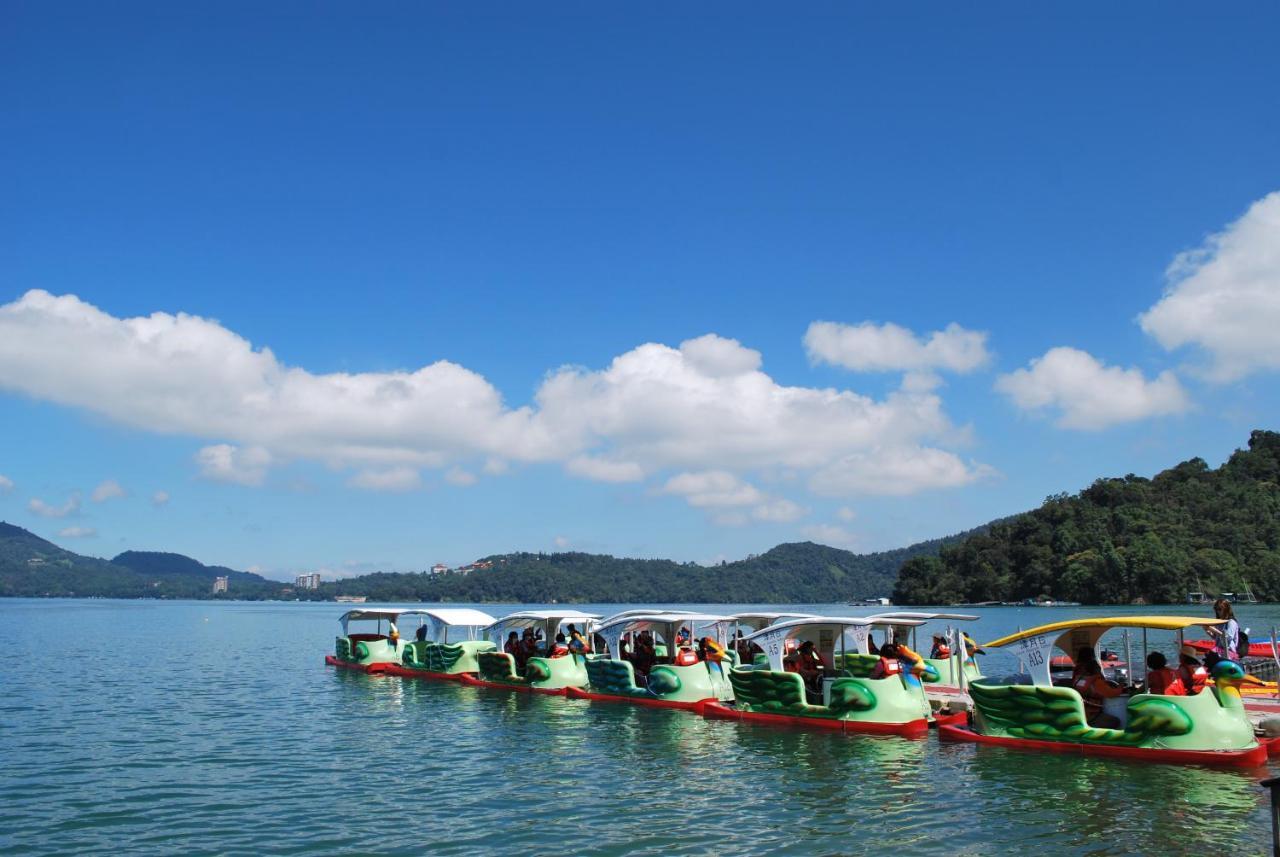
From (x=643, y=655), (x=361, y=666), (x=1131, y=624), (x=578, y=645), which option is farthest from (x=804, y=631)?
(x=361, y=666)

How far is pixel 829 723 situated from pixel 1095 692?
659 centimetres

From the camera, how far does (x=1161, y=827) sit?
51.3 feet

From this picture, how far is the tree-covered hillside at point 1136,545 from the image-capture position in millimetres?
135625

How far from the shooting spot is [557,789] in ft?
64.2

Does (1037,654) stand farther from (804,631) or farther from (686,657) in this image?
(686,657)

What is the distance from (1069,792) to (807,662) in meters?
10.0

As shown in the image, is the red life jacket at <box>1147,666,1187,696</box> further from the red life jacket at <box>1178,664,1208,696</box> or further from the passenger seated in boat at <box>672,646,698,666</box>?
the passenger seated in boat at <box>672,646,698,666</box>

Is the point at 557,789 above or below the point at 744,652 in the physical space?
→ below

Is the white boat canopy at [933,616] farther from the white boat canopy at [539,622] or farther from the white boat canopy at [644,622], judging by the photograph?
the white boat canopy at [539,622]

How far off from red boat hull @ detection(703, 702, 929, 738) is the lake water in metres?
0.41

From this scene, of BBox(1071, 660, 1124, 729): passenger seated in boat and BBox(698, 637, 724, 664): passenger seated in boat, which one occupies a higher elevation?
BBox(698, 637, 724, 664): passenger seated in boat

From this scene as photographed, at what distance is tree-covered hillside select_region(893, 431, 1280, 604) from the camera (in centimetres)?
13562

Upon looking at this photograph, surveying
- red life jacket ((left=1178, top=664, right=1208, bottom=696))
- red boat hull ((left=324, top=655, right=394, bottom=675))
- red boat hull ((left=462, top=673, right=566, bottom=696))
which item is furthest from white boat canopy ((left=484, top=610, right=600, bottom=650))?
red life jacket ((left=1178, top=664, right=1208, bottom=696))

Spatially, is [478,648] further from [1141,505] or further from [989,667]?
[1141,505]
